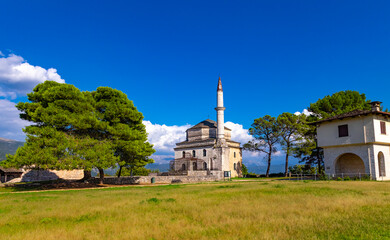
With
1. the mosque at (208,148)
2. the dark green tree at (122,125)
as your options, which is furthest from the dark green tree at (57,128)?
the mosque at (208,148)

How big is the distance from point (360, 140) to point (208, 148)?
31.8 metres

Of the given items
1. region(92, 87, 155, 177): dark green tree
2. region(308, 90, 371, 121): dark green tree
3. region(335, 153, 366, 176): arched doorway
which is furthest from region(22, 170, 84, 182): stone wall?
region(308, 90, 371, 121): dark green tree

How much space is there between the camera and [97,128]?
31078 mm

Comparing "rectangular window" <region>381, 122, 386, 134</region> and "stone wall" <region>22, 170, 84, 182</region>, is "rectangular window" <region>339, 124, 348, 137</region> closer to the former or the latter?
"rectangular window" <region>381, 122, 386, 134</region>

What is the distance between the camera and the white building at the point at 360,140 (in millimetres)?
28531

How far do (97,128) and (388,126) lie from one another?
1266 inches

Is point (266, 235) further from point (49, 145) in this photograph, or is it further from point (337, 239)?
point (49, 145)

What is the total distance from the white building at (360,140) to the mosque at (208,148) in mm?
19314

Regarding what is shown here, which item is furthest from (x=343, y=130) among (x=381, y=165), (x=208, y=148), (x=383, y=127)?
(x=208, y=148)

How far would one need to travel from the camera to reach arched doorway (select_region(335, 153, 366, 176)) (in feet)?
108

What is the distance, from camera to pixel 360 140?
29.0 m

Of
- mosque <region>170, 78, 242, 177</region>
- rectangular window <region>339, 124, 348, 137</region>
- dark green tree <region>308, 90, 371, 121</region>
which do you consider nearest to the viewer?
rectangular window <region>339, 124, 348, 137</region>

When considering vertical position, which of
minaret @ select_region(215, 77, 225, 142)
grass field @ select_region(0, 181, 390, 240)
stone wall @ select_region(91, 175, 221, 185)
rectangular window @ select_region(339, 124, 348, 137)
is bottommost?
stone wall @ select_region(91, 175, 221, 185)

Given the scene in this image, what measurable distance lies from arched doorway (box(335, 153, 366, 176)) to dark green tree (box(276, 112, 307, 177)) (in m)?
13.0
